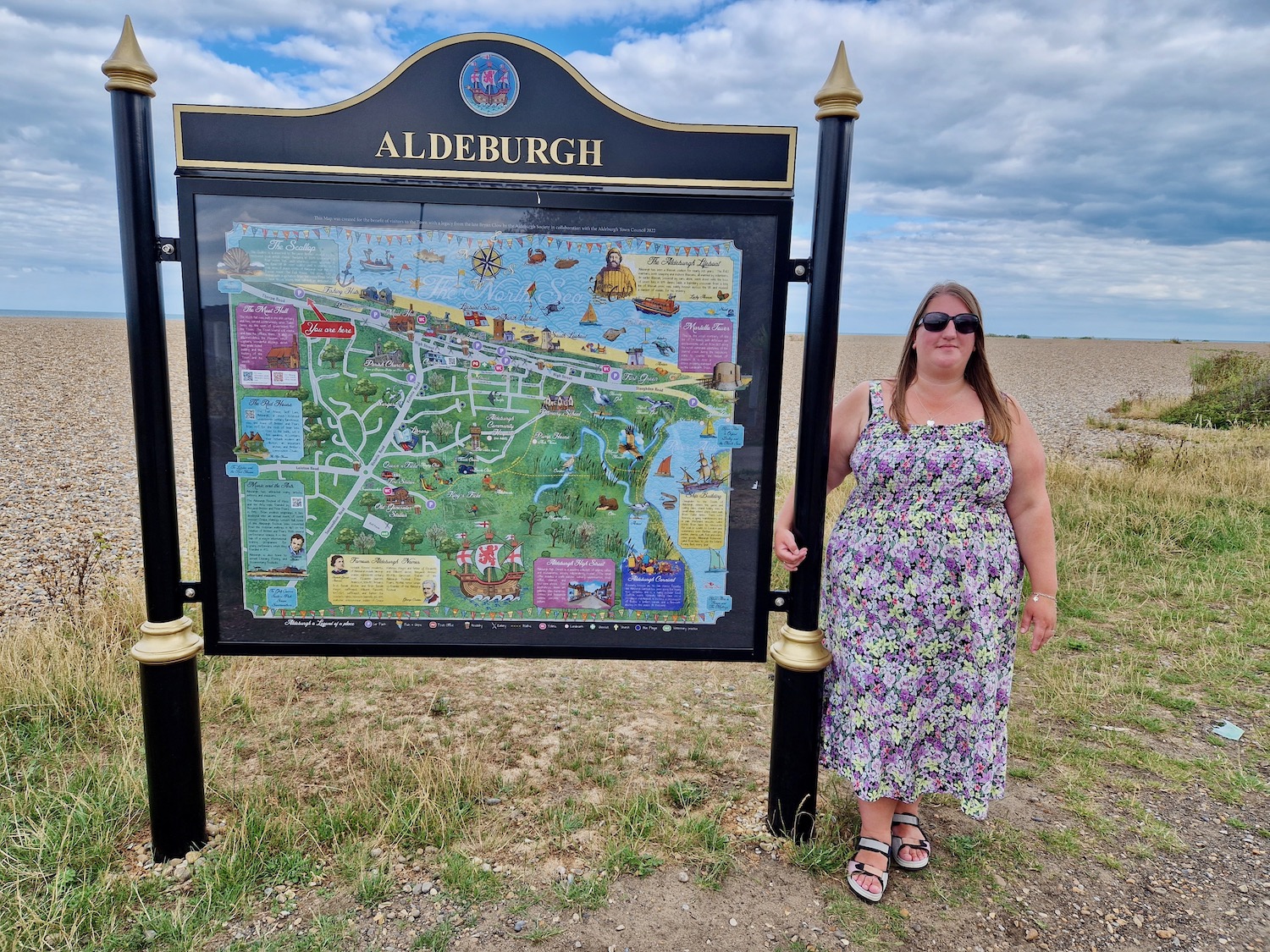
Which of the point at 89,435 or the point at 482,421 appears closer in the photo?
the point at 482,421

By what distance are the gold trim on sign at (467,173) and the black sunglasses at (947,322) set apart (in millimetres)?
710

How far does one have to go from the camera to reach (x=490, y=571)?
3.11 metres

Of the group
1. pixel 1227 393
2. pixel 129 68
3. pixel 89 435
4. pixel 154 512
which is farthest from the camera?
pixel 1227 393

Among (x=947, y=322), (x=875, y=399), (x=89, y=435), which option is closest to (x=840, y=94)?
(x=947, y=322)

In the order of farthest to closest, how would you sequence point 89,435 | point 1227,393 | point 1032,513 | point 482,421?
point 1227,393 < point 89,435 < point 482,421 < point 1032,513

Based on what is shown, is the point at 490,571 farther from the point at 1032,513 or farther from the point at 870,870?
the point at 1032,513

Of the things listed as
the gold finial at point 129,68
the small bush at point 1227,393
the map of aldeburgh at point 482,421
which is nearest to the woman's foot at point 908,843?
the map of aldeburgh at point 482,421

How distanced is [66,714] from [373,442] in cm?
242

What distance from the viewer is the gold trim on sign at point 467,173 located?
9.03 feet

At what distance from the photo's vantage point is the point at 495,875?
2939mm

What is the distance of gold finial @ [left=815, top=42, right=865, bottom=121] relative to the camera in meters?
2.72

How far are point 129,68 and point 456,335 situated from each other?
135 cm

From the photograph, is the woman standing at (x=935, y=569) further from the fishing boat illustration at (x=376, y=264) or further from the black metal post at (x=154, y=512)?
the black metal post at (x=154, y=512)

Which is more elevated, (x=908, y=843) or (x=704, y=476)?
(x=704, y=476)
